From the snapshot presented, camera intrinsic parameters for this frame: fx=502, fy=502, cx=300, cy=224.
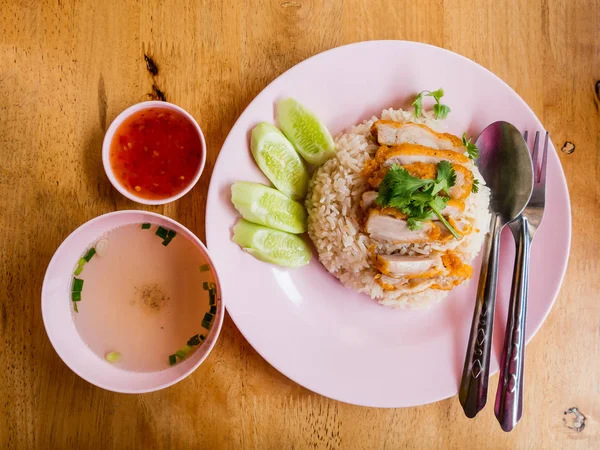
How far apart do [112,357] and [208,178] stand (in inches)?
31.2

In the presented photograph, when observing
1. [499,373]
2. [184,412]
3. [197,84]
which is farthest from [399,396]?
[197,84]

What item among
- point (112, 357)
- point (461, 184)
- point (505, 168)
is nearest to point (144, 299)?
point (112, 357)

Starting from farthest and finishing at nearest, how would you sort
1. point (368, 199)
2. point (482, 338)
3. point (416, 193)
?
point (482, 338) → point (368, 199) → point (416, 193)

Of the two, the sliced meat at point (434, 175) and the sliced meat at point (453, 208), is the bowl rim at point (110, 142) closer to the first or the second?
the sliced meat at point (434, 175)

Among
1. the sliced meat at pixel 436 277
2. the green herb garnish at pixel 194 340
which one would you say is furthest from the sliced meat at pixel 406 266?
the green herb garnish at pixel 194 340

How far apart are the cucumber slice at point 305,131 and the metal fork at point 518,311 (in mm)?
816

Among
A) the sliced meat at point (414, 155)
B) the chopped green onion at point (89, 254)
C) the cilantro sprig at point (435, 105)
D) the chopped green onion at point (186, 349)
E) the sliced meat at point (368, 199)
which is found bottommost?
the chopped green onion at point (186, 349)

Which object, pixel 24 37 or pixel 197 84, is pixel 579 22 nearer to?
pixel 197 84

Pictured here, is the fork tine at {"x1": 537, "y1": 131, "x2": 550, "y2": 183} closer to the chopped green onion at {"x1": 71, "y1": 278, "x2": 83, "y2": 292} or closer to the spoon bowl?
the spoon bowl

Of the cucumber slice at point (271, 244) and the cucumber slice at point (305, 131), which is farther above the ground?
the cucumber slice at point (305, 131)

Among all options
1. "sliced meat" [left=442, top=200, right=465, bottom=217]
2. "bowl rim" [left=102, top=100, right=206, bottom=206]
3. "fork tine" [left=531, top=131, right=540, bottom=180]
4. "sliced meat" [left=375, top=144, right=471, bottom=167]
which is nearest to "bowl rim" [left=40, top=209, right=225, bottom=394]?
"bowl rim" [left=102, top=100, right=206, bottom=206]

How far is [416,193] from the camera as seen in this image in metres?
1.80

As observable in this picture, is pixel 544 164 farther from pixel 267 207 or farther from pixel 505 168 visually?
pixel 267 207

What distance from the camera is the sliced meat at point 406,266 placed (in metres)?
1.87
